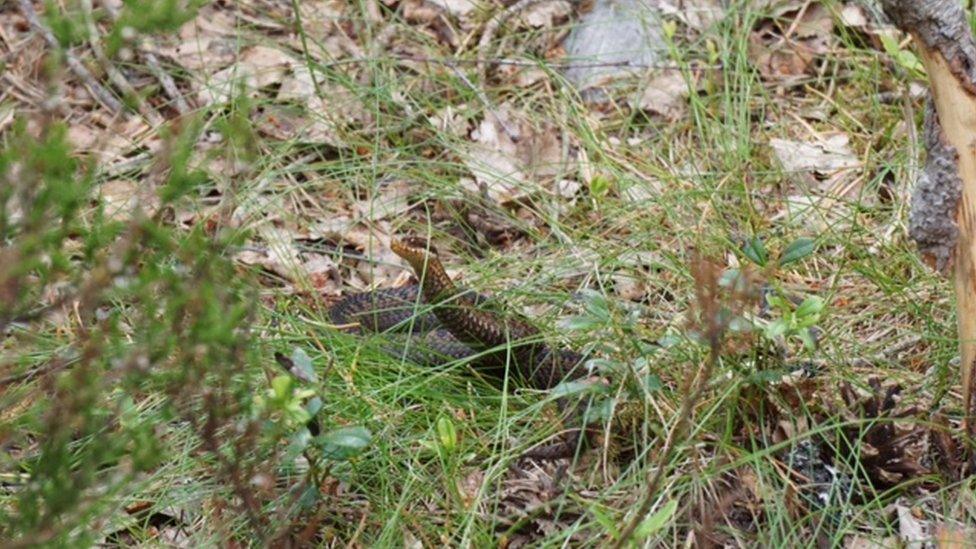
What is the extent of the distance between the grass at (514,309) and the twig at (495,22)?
140mm

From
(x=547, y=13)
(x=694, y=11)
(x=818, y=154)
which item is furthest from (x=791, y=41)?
(x=547, y=13)

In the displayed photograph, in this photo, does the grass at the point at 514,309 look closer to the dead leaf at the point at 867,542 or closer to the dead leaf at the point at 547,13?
the dead leaf at the point at 867,542

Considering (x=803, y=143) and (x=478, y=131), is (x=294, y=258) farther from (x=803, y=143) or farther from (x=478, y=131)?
(x=803, y=143)

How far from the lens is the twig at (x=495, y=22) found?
548 centimetres

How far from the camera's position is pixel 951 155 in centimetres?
305

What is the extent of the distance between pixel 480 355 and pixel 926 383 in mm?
1099

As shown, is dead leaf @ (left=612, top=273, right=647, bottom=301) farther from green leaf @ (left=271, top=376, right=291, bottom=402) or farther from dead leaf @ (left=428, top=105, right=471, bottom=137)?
green leaf @ (left=271, top=376, right=291, bottom=402)

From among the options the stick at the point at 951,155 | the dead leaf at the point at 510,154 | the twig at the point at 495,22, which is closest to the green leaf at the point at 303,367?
the stick at the point at 951,155

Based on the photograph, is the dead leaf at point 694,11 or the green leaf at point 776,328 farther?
the dead leaf at point 694,11

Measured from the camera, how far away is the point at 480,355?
11.4ft

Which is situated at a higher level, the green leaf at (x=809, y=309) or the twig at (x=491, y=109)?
the green leaf at (x=809, y=309)

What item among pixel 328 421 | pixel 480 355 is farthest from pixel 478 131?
pixel 328 421

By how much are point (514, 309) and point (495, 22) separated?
221 centimetres

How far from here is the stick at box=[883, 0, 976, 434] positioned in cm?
302
